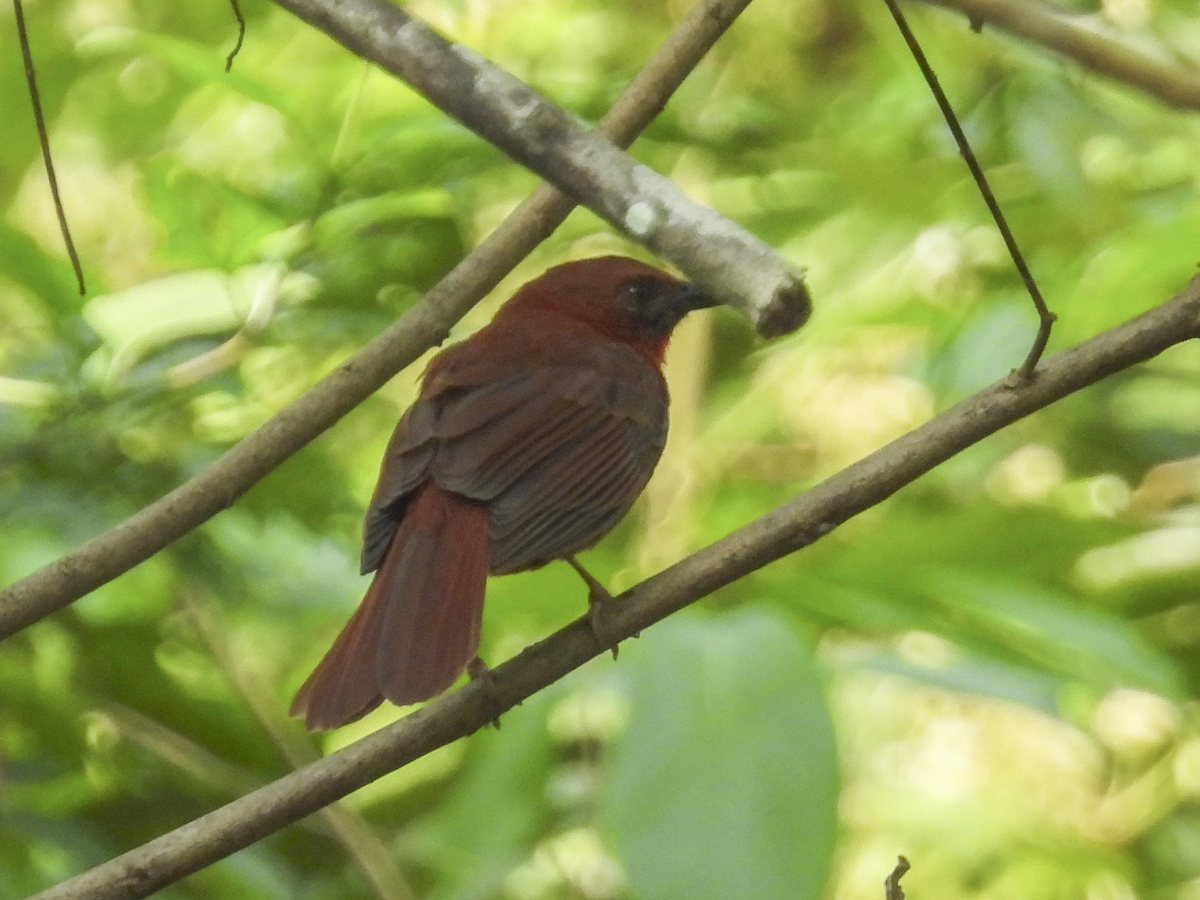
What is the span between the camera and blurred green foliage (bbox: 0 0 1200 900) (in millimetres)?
2367

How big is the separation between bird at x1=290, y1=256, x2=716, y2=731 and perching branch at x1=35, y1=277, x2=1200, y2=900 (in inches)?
5.8

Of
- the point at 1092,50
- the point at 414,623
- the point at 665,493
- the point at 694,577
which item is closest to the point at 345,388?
the point at 414,623

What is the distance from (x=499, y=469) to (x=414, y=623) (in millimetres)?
409

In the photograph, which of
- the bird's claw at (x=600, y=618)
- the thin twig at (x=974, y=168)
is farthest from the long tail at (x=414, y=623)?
the thin twig at (x=974, y=168)

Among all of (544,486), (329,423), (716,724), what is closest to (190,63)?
(329,423)

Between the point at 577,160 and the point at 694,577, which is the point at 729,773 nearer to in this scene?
the point at 694,577

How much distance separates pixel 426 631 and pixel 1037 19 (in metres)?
1.21

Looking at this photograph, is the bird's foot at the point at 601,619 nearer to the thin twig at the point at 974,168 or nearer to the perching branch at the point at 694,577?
the perching branch at the point at 694,577

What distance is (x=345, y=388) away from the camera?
2.22 m

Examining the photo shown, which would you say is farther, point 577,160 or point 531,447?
point 531,447

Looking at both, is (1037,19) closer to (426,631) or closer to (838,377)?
(426,631)

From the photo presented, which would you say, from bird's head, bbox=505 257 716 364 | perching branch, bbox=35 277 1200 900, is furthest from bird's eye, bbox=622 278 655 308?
perching branch, bbox=35 277 1200 900

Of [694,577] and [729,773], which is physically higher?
[694,577]

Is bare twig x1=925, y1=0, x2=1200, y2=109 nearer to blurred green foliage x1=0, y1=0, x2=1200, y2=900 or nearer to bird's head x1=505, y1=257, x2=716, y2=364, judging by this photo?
blurred green foliage x1=0, y1=0, x2=1200, y2=900
